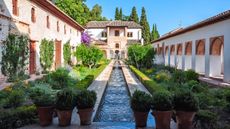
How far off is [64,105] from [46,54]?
46.7ft

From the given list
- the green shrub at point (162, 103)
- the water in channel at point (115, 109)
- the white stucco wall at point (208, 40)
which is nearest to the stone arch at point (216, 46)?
the white stucco wall at point (208, 40)

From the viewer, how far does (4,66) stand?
43.6ft

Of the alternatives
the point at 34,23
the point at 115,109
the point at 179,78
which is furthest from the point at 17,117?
the point at 34,23

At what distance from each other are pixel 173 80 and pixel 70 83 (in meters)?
5.58

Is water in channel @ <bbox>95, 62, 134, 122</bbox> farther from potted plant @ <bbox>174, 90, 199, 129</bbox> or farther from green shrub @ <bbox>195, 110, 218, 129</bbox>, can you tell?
green shrub @ <bbox>195, 110, 218, 129</bbox>

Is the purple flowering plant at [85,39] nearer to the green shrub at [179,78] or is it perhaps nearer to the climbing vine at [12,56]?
the green shrub at [179,78]

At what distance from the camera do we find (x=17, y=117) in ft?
23.8

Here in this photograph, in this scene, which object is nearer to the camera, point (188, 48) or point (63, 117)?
point (63, 117)

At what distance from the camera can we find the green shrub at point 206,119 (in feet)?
22.6

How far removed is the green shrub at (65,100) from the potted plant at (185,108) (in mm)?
2375

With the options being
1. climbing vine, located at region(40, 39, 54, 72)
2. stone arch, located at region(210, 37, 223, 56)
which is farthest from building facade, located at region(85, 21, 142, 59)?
stone arch, located at region(210, 37, 223, 56)

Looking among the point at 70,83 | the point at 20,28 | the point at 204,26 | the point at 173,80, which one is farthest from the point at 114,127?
the point at 204,26

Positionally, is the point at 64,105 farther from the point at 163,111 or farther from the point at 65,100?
the point at 163,111

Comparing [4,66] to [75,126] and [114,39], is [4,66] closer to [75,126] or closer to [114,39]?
[75,126]
